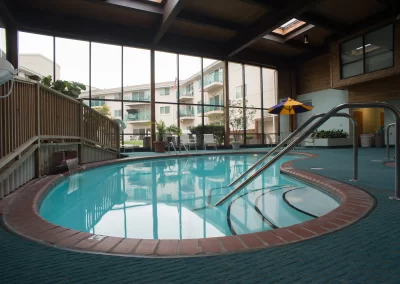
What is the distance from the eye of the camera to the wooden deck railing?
262cm

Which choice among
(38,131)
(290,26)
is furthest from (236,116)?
(38,131)

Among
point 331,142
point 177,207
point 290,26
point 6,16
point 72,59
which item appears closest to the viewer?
point 177,207

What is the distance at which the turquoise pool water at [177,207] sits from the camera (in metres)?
2.02

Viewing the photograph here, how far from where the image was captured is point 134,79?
11516mm

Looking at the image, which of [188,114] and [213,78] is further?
[213,78]

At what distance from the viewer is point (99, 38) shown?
9.74 meters

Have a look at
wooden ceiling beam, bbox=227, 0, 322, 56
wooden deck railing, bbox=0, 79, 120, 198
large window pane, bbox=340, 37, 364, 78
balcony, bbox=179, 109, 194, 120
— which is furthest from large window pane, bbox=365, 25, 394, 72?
wooden deck railing, bbox=0, 79, 120, 198

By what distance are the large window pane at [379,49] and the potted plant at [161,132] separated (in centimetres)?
908

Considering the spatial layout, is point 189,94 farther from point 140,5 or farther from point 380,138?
point 380,138

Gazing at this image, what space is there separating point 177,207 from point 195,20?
851cm

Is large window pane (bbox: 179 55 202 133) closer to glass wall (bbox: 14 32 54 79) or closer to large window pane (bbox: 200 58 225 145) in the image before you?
large window pane (bbox: 200 58 225 145)

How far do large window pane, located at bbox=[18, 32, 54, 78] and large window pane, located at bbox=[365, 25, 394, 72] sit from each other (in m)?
13.3

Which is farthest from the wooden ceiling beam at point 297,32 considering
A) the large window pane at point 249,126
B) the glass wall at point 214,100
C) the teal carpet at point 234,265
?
the teal carpet at point 234,265

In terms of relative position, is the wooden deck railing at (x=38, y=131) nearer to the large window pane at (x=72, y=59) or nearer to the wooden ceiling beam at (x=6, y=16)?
the large window pane at (x=72, y=59)
